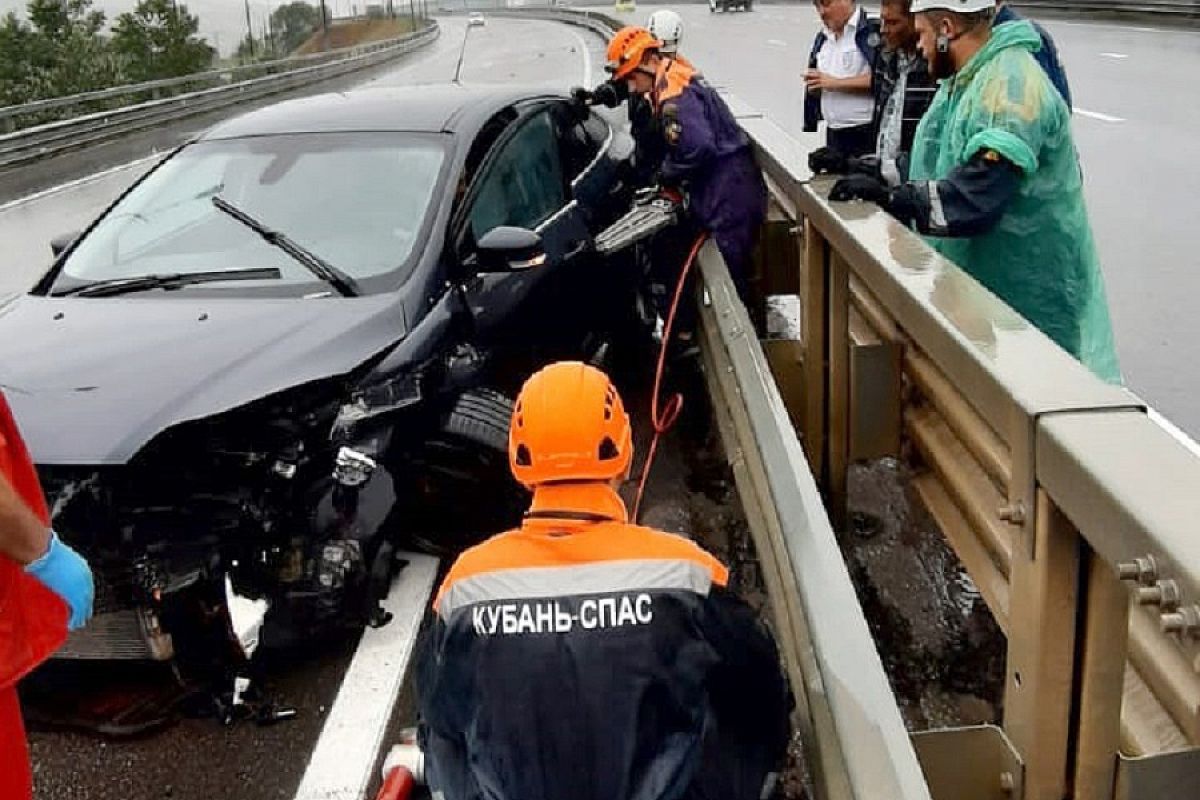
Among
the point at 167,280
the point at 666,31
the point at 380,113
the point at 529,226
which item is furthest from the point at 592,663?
the point at 666,31

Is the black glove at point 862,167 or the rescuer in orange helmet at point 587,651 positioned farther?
the black glove at point 862,167

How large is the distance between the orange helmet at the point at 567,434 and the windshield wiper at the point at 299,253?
257cm

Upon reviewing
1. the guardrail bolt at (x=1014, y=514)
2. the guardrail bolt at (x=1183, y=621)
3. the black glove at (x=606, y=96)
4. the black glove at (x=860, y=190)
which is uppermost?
the black glove at (x=606, y=96)

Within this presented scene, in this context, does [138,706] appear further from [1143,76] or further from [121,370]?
[1143,76]

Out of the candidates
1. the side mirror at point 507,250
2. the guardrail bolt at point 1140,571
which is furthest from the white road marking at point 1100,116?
the guardrail bolt at point 1140,571

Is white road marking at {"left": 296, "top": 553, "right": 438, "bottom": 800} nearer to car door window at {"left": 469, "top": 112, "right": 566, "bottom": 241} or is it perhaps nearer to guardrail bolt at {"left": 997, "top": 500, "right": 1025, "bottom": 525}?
car door window at {"left": 469, "top": 112, "right": 566, "bottom": 241}

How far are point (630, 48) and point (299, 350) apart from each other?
307 cm

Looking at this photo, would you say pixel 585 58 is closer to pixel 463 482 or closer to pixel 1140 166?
pixel 1140 166

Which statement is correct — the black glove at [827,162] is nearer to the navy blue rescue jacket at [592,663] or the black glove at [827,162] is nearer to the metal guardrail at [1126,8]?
the navy blue rescue jacket at [592,663]

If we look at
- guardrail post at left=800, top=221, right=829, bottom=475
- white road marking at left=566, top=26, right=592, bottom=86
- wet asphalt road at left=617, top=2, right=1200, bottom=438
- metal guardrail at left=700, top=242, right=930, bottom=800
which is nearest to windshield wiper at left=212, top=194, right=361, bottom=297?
metal guardrail at left=700, top=242, right=930, bottom=800

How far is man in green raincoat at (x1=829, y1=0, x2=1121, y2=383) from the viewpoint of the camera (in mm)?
3914

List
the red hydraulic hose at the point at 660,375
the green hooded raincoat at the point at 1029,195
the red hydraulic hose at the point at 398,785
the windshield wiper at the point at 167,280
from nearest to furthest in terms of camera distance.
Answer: the red hydraulic hose at the point at 398,785
the green hooded raincoat at the point at 1029,195
the windshield wiper at the point at 167,280
the red hydraulic hose at the point at 660,375

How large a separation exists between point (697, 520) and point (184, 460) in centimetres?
225

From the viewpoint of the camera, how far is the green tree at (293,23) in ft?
286
